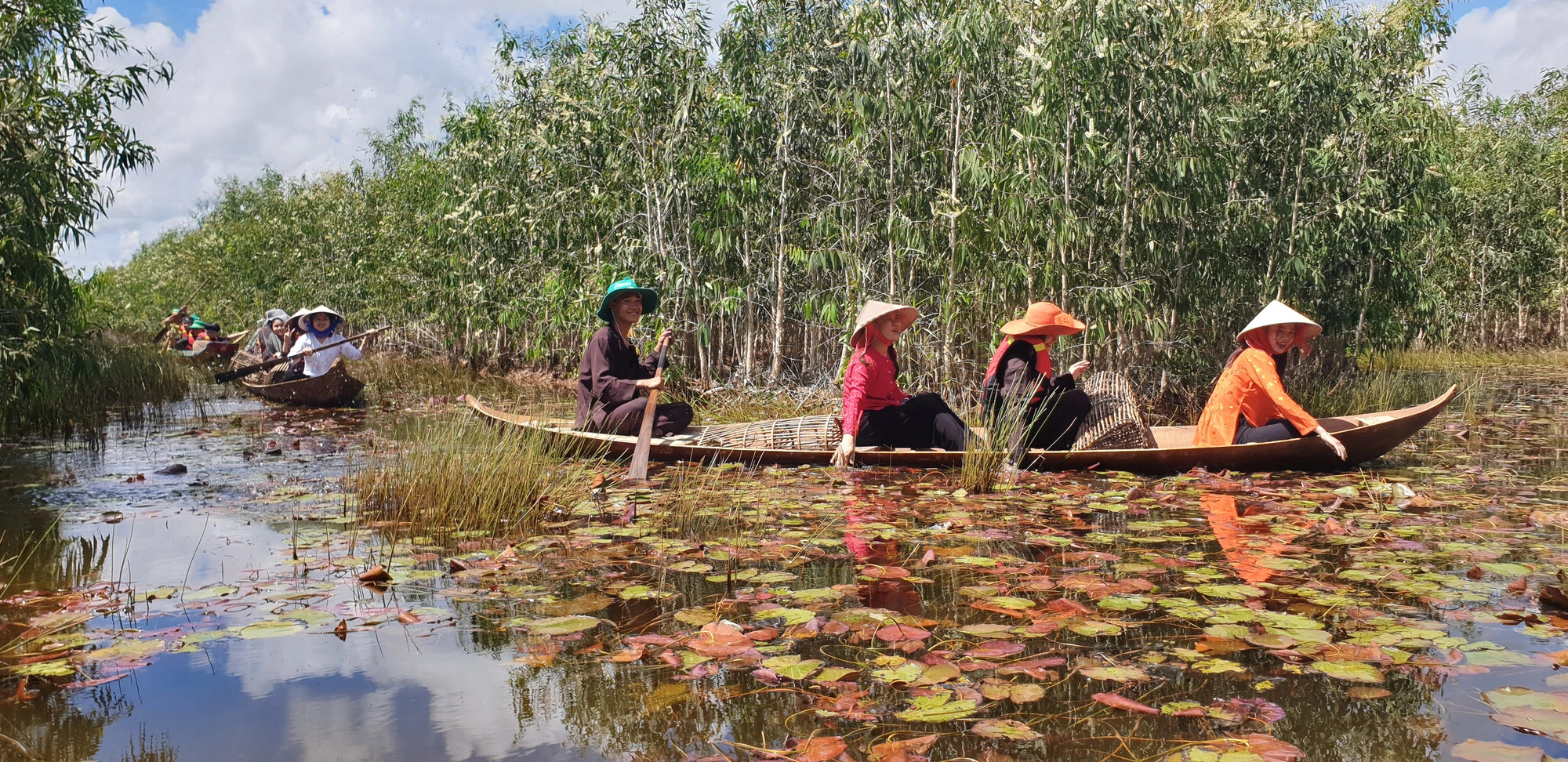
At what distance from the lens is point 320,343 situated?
36.6 feet

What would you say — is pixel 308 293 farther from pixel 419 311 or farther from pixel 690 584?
pixel 690 584

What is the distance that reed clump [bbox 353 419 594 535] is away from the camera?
465 centimetres

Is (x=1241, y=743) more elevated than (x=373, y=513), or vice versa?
(x=373, y=513)

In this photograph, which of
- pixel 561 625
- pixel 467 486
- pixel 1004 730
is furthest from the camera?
pixel 467 486

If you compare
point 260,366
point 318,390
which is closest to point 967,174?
point 318,390

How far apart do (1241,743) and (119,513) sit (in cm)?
537

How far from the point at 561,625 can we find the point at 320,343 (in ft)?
30.4

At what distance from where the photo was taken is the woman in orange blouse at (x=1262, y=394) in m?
5.72

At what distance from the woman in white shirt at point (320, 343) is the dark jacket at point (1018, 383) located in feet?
25.2

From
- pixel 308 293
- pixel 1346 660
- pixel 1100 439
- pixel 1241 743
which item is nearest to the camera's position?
pixel 1241 743

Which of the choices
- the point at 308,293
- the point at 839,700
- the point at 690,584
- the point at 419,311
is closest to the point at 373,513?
the point at 690,584

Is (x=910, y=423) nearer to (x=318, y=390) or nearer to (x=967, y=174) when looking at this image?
(x=967, y=174)

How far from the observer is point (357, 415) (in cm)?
1030

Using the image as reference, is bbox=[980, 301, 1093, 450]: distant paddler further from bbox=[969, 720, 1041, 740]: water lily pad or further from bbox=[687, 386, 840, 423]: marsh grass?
bbox=[969, 720, 1041, 740]: water lily pad
